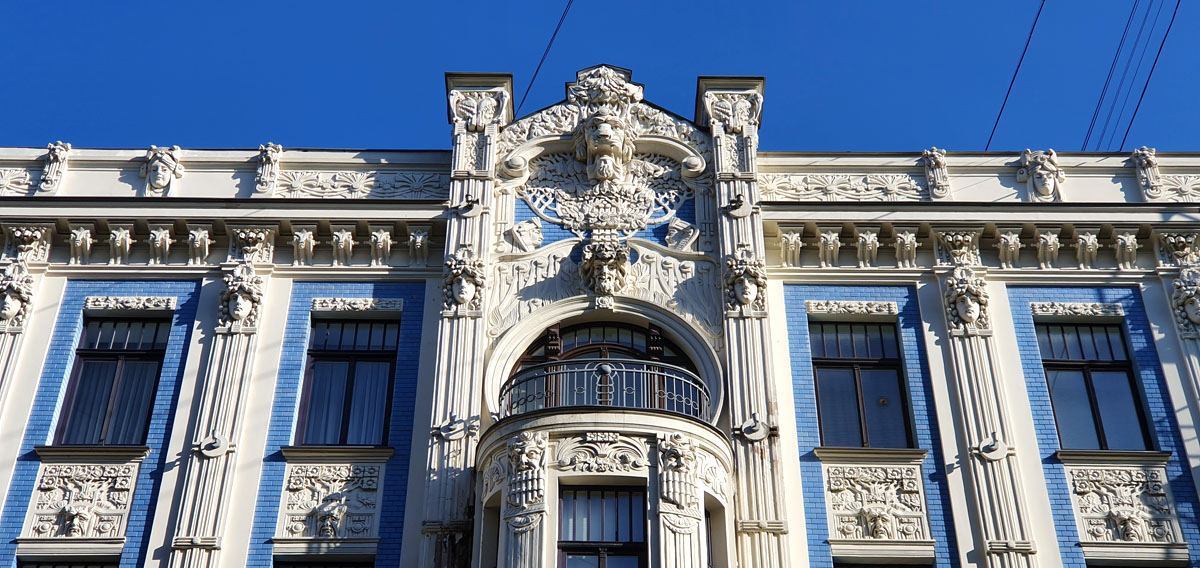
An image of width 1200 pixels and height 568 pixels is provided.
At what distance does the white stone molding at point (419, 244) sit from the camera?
823 inches

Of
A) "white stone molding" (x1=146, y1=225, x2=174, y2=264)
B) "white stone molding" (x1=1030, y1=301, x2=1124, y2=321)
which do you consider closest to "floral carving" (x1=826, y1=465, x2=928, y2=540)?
"white stone molding" (x1=1030, y1=301, x2=1124, y2=321)

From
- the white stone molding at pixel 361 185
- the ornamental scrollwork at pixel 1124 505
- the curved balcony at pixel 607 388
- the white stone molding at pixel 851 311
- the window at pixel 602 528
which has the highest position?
the white stone molding at pixel 361 185

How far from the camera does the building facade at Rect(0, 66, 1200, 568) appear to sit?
17547 millimetres

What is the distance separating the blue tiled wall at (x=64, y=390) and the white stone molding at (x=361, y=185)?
253 cm

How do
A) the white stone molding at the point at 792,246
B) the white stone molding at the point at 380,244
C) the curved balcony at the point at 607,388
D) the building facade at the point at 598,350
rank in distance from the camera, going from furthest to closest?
the white stone molding at the point at 792,246 < the white stone molding at the point at 380,244 < the curved balcony at the point at 607,388 < the building facade at the point at 598,350

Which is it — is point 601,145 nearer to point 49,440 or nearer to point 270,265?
point 270,265

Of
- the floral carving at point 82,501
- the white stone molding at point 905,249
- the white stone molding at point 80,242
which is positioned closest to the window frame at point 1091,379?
the white stone molding at point 905,249

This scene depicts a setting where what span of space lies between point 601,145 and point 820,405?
589 cm

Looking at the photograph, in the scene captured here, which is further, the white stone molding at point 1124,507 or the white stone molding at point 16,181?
the white stone molding at point 16,181

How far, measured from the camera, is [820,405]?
63.6 feet

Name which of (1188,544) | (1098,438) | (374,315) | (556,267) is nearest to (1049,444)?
(1098,438)

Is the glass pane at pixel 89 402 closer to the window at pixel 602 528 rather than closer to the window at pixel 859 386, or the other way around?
the window at pixel 602 528

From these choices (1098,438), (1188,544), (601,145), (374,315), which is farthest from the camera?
(601,145)

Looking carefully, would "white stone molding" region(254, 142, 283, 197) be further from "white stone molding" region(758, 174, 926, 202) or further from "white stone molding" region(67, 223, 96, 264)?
"white stone molding" region(758, 174, 926, 202)
